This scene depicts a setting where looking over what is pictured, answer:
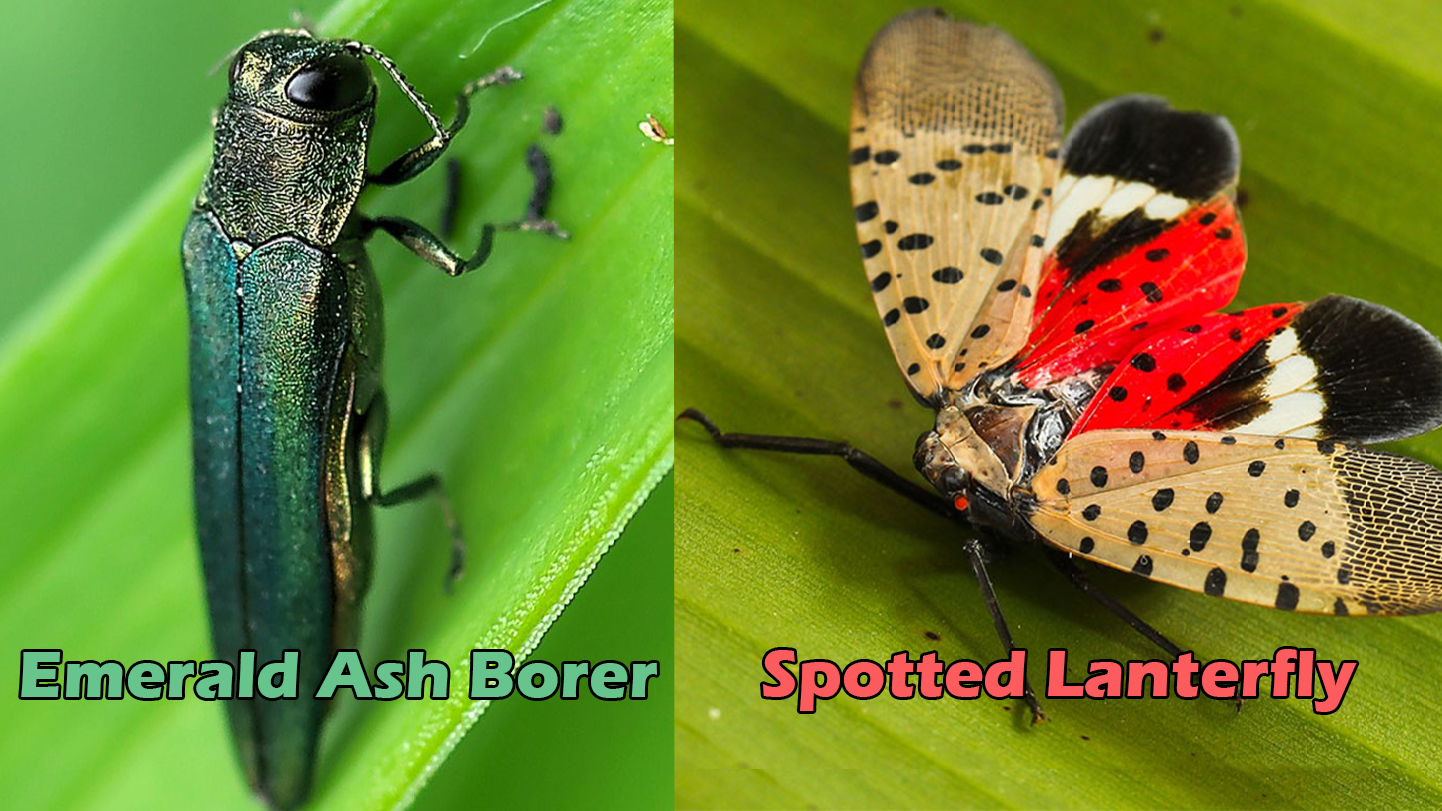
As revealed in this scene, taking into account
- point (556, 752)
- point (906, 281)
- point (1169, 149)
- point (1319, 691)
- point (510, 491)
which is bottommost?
point (556, 752)

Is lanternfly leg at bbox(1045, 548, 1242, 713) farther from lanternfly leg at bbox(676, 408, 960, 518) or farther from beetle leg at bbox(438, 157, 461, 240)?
beetle leg at bbox(438, 157, 461, 240)

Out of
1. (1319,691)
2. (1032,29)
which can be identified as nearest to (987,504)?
(1319,691)

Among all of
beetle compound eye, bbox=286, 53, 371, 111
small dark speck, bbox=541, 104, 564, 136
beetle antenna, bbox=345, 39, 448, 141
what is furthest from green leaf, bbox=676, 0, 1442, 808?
beetle compound eye, bbox=286, 53, 371, 111

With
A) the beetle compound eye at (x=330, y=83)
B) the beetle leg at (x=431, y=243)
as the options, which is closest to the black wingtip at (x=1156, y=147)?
the beetle leg at (x=431, y=243)

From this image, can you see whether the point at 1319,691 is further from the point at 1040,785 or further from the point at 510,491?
the point at 510,491

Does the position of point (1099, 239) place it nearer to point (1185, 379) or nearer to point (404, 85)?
point (1185, 379)
